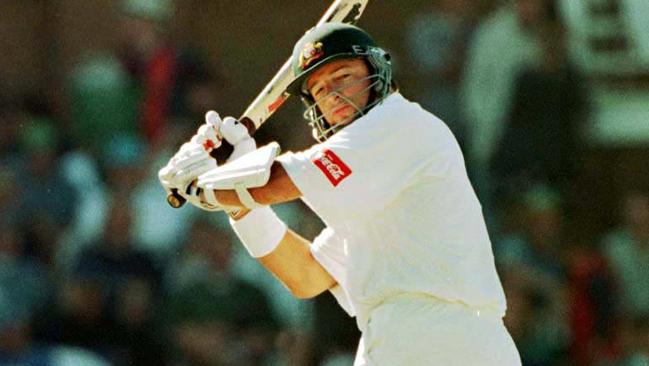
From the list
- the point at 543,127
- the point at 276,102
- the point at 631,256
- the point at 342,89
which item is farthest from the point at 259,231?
the point at 631,256

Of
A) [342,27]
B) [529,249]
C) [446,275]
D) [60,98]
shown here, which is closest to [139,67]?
[60,98]

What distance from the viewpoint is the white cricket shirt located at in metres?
3.95

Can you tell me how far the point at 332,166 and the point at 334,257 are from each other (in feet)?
2.08

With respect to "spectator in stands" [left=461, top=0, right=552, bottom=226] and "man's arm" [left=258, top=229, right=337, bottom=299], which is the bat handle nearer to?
"man's arm" [left=258, top=229, right=337, bottom=299]

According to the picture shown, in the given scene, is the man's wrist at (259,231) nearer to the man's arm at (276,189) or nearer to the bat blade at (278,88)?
the bat blade at (278,88)

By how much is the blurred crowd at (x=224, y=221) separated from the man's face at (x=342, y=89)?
2.87 m

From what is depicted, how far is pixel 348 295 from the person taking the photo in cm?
423

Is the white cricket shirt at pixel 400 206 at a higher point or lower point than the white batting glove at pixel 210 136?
lower

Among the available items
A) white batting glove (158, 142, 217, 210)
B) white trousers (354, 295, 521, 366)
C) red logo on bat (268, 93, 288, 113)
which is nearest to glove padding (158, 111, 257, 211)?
white batting glove (158, 142, 217, 210)

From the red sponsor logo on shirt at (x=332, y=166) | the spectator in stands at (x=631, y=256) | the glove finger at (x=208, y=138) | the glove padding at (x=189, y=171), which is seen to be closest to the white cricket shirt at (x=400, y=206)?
the red sponsor logo on shirt at (x=332, y=166)

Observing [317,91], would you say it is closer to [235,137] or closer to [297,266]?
[235,137]

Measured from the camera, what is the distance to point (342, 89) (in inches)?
163

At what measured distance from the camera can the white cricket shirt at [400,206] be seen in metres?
3.95

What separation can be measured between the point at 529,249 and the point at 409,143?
326 centimetres
